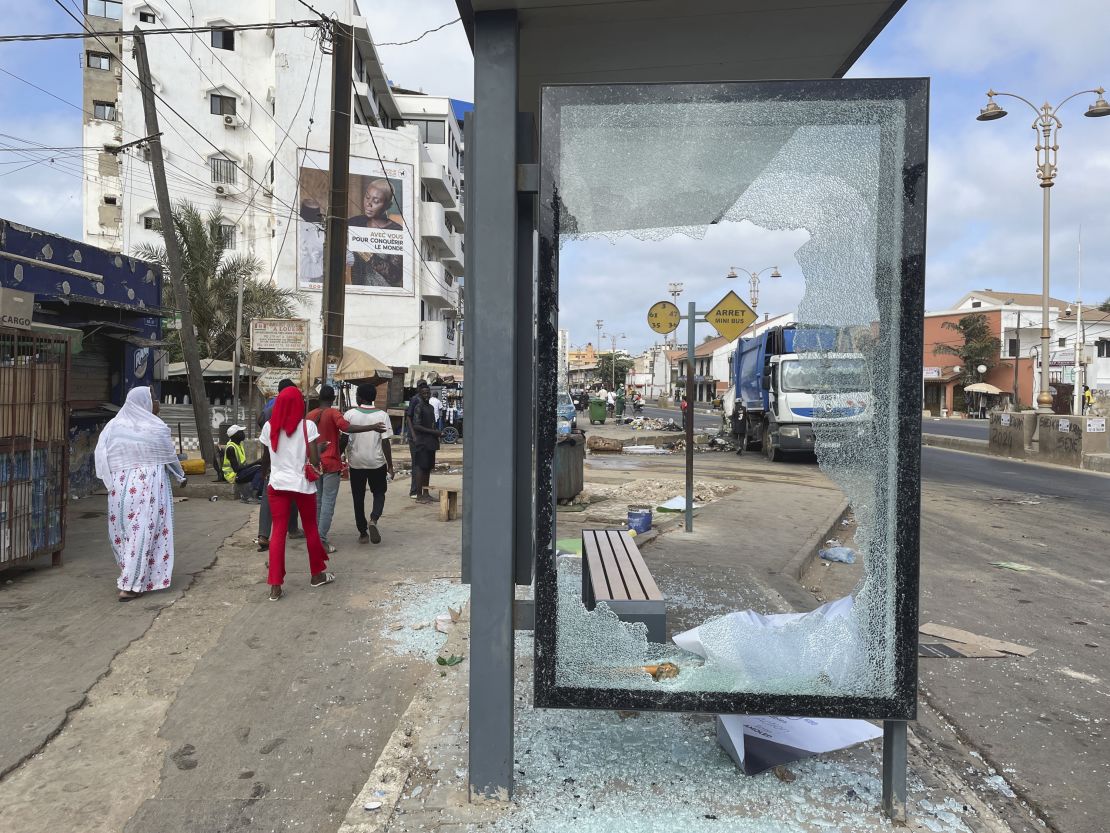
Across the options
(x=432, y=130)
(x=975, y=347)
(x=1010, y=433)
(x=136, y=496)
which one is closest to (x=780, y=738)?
(x=136, y=496)

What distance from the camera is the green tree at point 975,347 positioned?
47531 mm

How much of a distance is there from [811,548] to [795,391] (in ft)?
30.6

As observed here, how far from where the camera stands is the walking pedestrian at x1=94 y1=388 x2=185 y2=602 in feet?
18.3

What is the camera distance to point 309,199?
3509 centimetres

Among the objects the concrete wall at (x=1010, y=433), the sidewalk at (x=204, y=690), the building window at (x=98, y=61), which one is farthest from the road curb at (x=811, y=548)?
the building window at (x=98, y=61)

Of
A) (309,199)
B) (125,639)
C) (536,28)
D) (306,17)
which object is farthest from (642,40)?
(306,17)

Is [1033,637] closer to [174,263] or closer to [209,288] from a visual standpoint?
[174,263]

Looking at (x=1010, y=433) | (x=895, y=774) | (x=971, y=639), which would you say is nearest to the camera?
(x=895, y=774)

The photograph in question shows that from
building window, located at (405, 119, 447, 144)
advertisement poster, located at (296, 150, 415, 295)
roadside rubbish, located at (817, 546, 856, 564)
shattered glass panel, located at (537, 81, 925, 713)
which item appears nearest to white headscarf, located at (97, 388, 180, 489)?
shattered glass panel, located at (537, 81, 925, 713)

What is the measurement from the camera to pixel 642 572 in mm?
4215

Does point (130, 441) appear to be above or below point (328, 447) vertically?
above

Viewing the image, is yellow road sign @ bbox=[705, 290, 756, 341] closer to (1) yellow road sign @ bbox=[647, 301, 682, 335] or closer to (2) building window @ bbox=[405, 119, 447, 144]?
(1) yellow road sign @ bbox=[647, 301, 682, 335]

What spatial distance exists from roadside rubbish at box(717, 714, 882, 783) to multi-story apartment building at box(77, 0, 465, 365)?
1366 inches

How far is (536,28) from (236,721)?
3.31 meters
